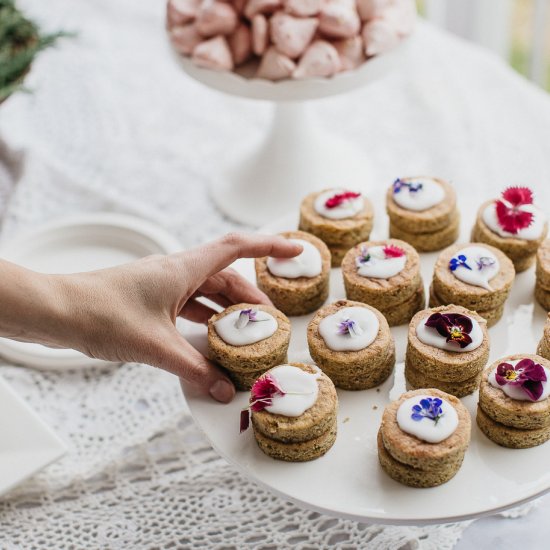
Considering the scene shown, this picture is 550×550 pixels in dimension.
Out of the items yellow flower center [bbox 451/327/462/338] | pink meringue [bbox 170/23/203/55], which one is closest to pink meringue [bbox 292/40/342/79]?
pink meringue [bbox 170/23/203/55]

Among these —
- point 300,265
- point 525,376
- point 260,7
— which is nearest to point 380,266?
point 300,265

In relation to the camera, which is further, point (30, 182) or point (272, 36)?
point (30, 182)

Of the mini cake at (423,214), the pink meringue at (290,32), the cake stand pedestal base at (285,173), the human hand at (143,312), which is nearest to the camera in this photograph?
the human hand at (143,312)

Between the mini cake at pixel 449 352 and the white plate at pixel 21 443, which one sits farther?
the white plate at pixel 21 443

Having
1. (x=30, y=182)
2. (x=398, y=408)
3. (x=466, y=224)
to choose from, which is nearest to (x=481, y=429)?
(x=398, y=408)

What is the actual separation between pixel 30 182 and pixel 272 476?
1404 mm

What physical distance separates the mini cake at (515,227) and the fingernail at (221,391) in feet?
2.22

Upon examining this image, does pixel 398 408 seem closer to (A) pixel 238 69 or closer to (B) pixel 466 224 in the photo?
(B) pixel 466 224

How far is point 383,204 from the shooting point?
2070mm

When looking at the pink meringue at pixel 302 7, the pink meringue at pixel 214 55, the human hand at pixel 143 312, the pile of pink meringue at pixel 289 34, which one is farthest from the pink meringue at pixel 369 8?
the human hand at pixel 143 312

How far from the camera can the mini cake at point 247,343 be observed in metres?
1.61

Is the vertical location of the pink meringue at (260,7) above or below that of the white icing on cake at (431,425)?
above

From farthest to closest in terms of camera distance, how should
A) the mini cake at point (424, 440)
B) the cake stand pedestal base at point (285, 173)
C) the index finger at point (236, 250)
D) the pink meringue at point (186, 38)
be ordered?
the cake stand pedestal base at point (285, 173)
the pink meringue at point (186, 38)
the index finger at point (236, 250)
the mini cake at point (424, 440)

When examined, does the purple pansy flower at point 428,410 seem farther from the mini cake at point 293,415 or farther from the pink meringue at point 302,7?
the pink meringue at point 302,7
